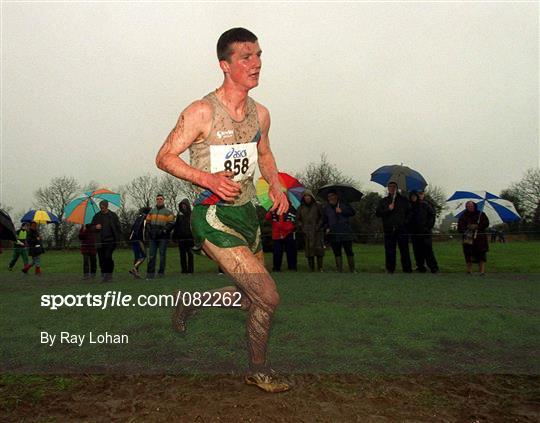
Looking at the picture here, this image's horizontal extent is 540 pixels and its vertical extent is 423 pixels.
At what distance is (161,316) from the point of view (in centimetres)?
473

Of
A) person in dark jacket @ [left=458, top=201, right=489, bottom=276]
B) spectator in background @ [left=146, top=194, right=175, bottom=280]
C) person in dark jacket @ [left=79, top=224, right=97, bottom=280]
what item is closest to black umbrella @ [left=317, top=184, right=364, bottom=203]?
person in dark jacket @ [left=458, top=201, right=489, bottom=276]

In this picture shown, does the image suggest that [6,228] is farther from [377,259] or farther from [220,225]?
[377,259]

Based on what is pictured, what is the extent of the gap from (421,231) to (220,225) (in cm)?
808

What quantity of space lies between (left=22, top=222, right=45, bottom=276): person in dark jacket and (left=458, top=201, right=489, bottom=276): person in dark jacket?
1050 cm

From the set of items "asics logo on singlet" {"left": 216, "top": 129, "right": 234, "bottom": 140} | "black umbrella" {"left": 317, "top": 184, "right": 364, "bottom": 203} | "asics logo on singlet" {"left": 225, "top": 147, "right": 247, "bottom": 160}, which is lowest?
"asics logo on singlet" {"left": 225, "top": 147, "right": 247, "bottom": 160}

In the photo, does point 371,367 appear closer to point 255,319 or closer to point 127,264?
point 255,319

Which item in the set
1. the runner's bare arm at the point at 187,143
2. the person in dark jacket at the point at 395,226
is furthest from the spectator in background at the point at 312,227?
the runner's bare arm at the point at 187,143

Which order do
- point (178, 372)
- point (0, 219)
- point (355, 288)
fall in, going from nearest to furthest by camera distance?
point (178, 372) → point (0, 219) → point (355, 288)

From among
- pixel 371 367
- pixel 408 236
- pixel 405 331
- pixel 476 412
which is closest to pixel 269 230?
pixel 408 236

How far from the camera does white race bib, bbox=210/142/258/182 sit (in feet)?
8.96

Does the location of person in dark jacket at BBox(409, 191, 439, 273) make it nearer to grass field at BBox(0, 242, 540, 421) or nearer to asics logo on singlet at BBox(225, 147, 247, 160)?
grass field at BBox(0, 242, 540, 421)

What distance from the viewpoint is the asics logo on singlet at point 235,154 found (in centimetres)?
275

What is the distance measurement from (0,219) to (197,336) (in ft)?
12.2

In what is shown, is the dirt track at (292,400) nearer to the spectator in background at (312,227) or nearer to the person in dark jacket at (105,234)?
the person in dark jacket at (105,234)
